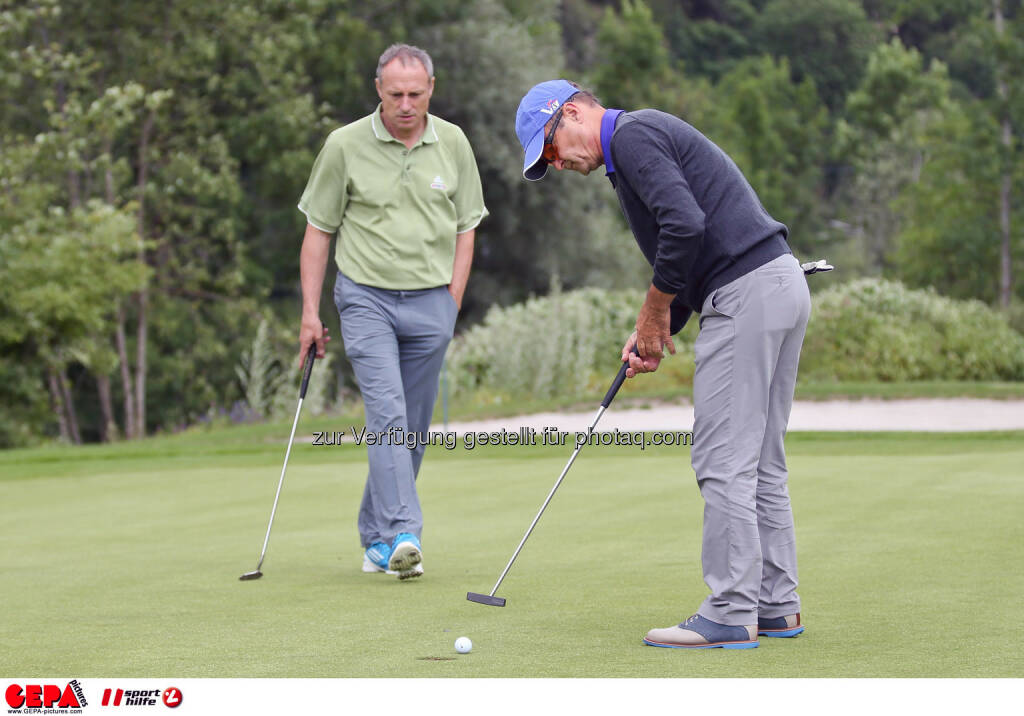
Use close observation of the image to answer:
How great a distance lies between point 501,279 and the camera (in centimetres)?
3077

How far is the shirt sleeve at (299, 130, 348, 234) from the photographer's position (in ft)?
19.8

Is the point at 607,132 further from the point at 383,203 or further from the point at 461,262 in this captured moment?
the point at 461,262

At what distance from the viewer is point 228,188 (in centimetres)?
2480

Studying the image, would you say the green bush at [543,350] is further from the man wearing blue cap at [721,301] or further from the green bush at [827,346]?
the man wearing blue cap at [721,301]

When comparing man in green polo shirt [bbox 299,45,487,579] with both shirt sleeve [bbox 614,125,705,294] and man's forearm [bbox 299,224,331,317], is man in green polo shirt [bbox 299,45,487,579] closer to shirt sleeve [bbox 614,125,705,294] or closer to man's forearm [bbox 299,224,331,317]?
man's forearm [bbox 299,224,331,317]

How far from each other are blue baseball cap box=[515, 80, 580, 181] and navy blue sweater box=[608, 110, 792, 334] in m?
0.20

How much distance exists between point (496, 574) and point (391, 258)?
4.44 feet

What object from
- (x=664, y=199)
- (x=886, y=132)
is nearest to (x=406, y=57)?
(x=664, y=199)

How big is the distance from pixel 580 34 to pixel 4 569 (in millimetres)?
44341

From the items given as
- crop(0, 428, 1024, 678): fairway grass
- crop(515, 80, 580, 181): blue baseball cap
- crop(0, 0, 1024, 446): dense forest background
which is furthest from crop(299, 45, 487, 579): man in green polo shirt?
crop(0, 0, 1024, 446): dense forest background

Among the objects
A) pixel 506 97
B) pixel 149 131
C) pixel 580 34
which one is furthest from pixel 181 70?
pixel 580 34

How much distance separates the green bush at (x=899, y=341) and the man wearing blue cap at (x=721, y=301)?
1499 centimetres

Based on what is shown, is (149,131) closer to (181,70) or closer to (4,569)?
(181,70)
